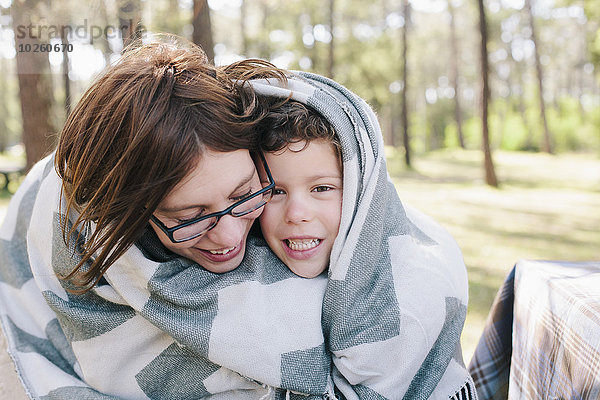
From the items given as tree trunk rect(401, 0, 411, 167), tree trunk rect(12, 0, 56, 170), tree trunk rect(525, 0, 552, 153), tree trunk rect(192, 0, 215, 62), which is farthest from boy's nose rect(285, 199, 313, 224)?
tree trunk rect(525, 0, 552, 153)

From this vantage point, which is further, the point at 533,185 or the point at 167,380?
the point at 533,185

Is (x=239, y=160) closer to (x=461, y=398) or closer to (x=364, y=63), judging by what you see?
(x=461, y=398)

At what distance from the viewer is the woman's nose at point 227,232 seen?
1575mm

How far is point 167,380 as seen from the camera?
5.70 feet

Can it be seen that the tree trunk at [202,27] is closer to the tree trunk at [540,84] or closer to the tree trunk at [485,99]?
the tree trunk at [485,99]

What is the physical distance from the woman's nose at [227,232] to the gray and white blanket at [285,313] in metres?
0.12

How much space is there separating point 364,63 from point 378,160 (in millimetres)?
Result: 23242

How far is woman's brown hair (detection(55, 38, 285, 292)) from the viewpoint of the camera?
4.68 ft

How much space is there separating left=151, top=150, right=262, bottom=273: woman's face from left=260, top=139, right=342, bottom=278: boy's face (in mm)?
100

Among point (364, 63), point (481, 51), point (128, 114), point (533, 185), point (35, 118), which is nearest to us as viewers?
point (128, 114)

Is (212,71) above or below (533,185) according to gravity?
above

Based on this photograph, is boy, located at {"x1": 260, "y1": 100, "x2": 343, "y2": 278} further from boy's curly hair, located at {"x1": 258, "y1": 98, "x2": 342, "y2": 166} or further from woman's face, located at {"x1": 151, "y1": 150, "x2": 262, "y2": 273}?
woman's face, located at {"x1": 151, "y1": 150, "x2": 262, "y2": 273}

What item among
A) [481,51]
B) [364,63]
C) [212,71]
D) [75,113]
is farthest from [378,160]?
[364,63]

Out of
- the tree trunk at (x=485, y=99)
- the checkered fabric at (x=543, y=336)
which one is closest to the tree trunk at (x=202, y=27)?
the checkered fabric at (x=543, y=336)
